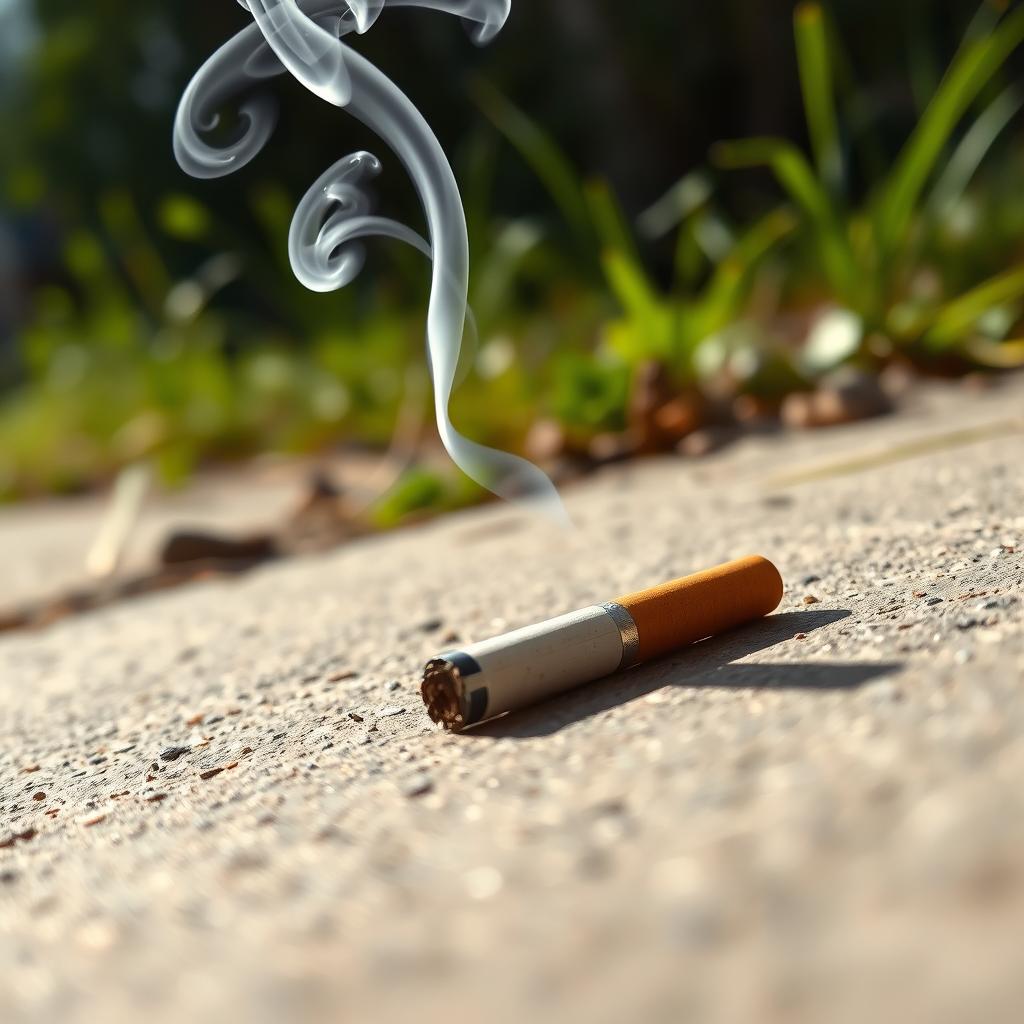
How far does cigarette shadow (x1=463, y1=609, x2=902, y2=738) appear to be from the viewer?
1.18 metres

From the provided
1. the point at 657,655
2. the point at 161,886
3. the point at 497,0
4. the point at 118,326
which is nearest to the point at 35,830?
the point at 161,886

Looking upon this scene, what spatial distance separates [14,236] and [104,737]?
10.3 metres

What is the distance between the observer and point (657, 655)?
4.66 ft

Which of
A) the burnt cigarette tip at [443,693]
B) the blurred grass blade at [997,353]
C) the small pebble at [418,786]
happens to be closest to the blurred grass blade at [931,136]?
→ the blurred grass blade at [997,353]

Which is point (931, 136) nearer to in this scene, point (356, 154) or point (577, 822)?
point (356, 154)

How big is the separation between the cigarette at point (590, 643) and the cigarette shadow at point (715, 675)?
14 millimetres

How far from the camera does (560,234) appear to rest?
6.12 m

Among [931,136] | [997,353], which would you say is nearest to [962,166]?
[931,136]

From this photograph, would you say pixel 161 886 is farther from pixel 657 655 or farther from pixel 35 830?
pixel 657 655

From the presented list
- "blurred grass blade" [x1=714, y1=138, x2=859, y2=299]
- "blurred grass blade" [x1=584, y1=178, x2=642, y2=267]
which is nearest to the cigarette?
"blurred grass blade" [x1=714, y1=138, x2=859, y2=299]

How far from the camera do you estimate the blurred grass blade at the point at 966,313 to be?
335 cm

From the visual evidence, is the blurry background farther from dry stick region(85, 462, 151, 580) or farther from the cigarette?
the cigarette

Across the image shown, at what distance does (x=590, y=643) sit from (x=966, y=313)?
2491 millimetres

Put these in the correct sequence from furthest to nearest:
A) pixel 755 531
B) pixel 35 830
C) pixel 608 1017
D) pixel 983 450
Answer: pixel 983 450
pixel 755 531
pixel 35 830
pixel 608 1017
